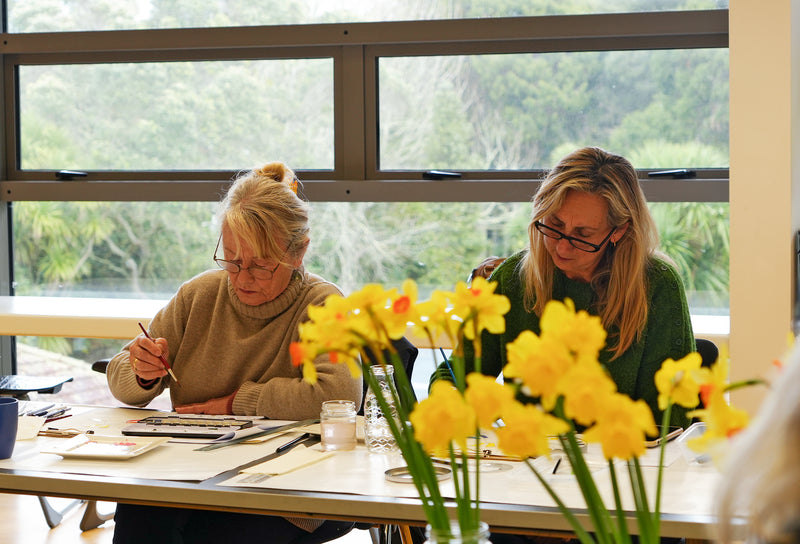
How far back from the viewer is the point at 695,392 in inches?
29.1

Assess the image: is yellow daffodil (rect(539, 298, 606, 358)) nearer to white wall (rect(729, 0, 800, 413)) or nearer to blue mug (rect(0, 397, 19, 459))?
blue mug (rect(0, 397, 19, 459))

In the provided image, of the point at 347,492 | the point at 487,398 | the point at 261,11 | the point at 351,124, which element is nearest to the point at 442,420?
the point at 487,398

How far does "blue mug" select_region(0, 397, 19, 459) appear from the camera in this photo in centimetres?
176

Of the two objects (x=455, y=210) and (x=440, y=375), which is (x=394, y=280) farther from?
(x=440, y=375)

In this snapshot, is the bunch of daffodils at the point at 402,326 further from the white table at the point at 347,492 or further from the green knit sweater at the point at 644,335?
the green knit sweater at the point at 644,335

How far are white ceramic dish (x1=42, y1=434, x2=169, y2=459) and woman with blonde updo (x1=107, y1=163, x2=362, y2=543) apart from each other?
0.33m

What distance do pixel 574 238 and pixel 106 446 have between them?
1.13m

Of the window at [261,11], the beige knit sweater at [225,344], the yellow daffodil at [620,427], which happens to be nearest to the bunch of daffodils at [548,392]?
the yellow daffodil at [620,427]

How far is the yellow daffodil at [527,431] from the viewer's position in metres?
0.68

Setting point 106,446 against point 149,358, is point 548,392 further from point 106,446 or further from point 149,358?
point 149,358

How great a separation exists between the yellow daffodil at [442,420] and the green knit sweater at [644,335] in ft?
4.48

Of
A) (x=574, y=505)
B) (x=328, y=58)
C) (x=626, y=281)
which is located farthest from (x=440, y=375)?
(x=328, y=58)

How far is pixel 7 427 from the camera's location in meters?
1.77

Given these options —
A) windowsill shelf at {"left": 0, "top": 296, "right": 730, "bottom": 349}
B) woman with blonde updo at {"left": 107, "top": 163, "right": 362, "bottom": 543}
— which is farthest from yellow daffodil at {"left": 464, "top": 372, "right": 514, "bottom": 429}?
windowsill shelf at {"left": 0, "top": 296, "right": 730, "bottom": 349}
